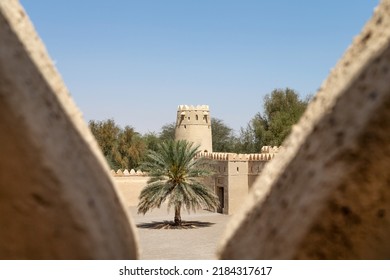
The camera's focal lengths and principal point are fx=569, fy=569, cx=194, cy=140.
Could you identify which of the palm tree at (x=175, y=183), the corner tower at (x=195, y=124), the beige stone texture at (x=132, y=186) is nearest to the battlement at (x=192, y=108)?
the corner tower at (x=195, y=124)

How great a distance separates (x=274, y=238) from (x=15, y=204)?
986 mm

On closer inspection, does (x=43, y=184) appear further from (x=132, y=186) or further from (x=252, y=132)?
(x=252, y=132)

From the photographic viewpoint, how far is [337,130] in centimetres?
216

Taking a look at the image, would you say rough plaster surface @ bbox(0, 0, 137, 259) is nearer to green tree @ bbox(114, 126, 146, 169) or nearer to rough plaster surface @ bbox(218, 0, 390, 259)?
rough plaster surface @ bbox(218, 0, 390, 259)

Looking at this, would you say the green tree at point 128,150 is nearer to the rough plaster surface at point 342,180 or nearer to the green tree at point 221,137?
the green tree at point 221,137

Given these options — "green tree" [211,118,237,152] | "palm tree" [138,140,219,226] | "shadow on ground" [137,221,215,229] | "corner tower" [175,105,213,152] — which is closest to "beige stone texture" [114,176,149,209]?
"corner tower" [175,105,213,152]

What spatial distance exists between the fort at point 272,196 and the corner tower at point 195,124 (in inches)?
1177

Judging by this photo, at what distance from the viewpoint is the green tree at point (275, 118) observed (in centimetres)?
3819

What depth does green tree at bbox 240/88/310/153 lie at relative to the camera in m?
38.2

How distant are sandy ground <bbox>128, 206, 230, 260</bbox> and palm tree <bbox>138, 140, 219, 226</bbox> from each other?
2.95 feet

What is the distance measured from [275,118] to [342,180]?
37.3 meters

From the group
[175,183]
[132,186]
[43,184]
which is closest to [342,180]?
[43,184]
